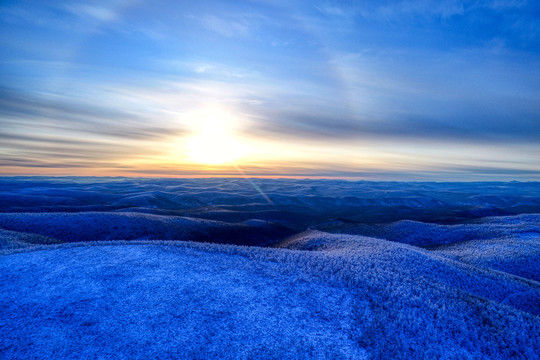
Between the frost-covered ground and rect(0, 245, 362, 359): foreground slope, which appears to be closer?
rect(0, 245, 362, 359): foreground slope

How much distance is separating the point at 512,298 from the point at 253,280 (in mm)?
20049

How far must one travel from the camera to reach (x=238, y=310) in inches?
529

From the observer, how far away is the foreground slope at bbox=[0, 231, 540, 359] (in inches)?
439

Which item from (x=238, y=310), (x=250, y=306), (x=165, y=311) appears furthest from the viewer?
(x=250, y=306)

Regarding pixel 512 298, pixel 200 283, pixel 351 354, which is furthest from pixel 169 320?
pixel 512 298

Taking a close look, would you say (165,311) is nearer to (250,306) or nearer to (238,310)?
(238,310)

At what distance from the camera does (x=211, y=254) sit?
21703 millimetres

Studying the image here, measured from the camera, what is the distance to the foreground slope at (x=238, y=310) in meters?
11.2

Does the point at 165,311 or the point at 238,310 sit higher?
the point at 165,311

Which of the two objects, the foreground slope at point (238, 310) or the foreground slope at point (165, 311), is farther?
the foreground slope at point (238, 310)

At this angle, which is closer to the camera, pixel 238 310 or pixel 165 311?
pixel 165 311

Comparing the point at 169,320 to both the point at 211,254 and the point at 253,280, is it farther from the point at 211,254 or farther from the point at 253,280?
the point at 211,254

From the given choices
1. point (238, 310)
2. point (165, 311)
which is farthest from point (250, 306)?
point (165, 311)

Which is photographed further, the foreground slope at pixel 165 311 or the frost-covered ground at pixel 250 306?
the frost-covered ground at pixel 250 306
